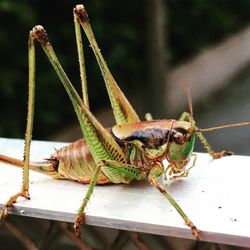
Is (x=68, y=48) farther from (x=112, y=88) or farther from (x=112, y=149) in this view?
(x=112, y=149)

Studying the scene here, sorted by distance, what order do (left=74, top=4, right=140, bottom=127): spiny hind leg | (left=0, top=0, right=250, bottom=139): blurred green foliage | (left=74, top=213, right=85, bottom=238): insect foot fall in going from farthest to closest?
(left=0, top=0, right=250, bottom=139): blurred green foliage, (left=74, top=4, right=140, bottom=127): spiny hind leg, (left=74, top=213, right=85, bottom=238): insect foot

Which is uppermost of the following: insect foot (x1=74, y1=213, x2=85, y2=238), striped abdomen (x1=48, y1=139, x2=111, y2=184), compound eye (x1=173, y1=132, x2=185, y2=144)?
compound eye (x1=173, y1=132, x2=185, y2=144)

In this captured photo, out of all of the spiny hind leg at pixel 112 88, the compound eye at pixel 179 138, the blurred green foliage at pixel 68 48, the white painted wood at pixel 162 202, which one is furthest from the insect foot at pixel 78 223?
the blurred green foliage at pixel 68 48

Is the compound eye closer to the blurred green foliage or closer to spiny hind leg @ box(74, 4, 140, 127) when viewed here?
spiny hind leg @ box(74, 4, 140, 127)

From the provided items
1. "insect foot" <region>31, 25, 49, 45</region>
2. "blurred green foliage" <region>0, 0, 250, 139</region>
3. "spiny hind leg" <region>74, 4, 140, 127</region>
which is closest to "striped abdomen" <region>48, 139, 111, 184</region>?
"spiny hind leg" <region>74, 4, 140, 127</region>

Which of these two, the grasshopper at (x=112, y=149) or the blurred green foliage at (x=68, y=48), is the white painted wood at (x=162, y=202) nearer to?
the grasshopper at (x=112, y=149)

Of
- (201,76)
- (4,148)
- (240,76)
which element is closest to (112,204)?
(4,148)
